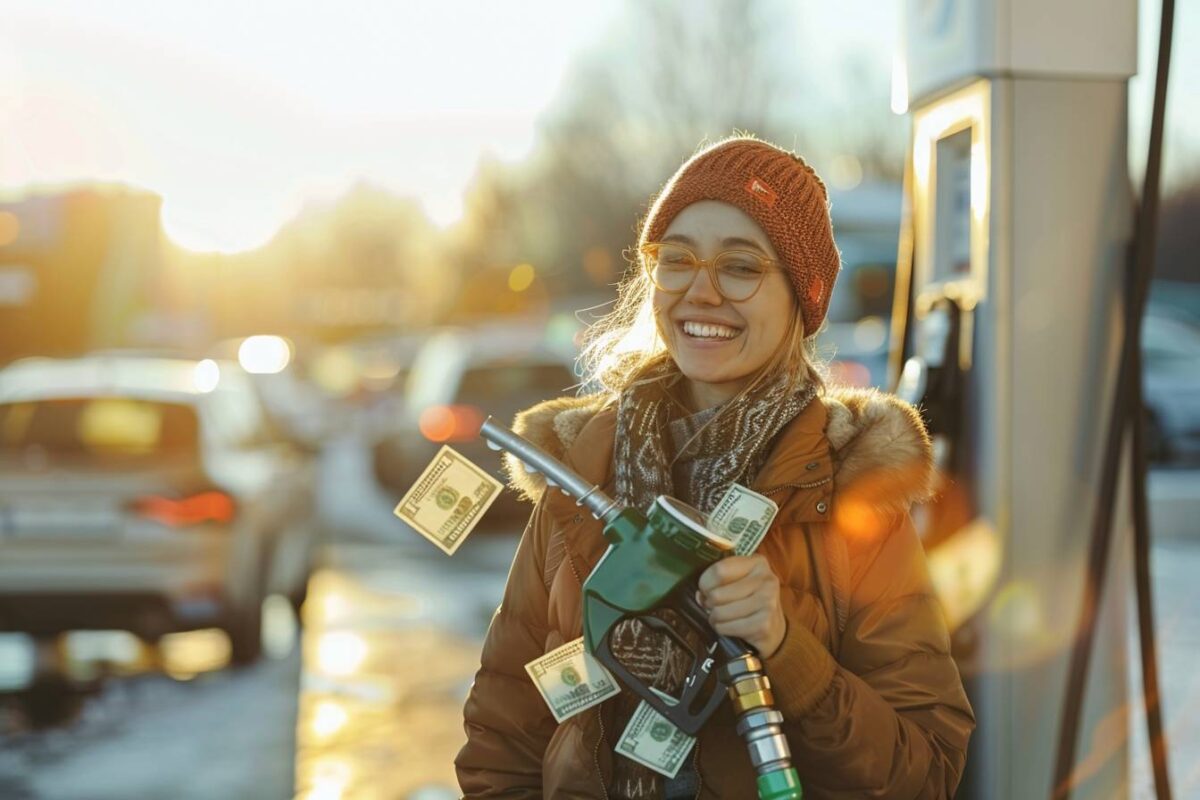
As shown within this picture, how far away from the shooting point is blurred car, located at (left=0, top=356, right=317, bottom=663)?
26.9 feet

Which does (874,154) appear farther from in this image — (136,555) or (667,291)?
(667,291)

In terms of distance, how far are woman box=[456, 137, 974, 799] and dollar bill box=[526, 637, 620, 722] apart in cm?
6

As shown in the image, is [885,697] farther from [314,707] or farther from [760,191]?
[314,707]

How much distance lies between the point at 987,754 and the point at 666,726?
2.28 m

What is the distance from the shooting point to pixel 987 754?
437 centimetres

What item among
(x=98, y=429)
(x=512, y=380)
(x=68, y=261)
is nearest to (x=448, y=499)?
(x=98, y=429)

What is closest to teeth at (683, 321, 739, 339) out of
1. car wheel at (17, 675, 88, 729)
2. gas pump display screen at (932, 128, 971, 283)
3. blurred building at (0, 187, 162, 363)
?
gas pump display screen at (932, 128, 971, 283)

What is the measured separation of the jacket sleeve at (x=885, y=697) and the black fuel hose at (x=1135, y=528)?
6.04ft

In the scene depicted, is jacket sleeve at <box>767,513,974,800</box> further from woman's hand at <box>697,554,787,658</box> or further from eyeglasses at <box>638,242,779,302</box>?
eyeglasses at <box>638,242,779,302</box>

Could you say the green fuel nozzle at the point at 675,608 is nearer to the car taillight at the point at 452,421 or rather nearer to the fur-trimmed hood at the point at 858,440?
the fur-trimmed hood at the point at 858,440

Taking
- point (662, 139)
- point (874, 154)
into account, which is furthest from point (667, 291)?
point (874, 154)

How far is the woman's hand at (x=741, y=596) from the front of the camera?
215cm

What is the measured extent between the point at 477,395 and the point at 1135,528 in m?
10.3

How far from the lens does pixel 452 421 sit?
46.3 ft
